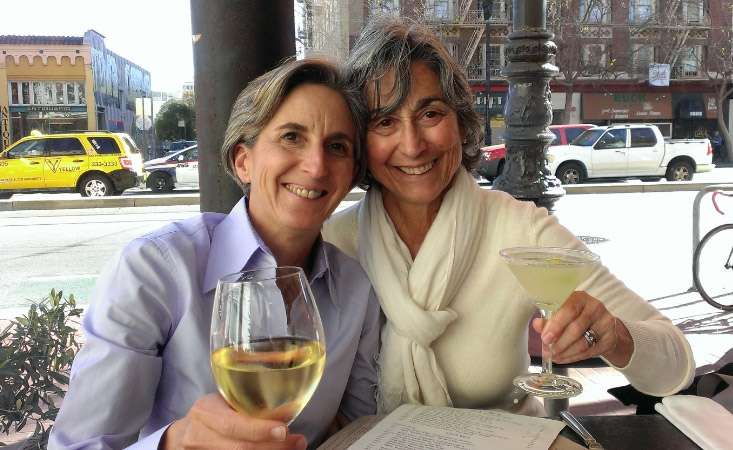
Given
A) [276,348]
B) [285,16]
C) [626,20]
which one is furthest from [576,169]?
[276,348]

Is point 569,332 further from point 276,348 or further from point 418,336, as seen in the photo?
point 276,348

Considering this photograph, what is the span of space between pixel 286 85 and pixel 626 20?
29479 mm

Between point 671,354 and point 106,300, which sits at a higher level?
point 106,300

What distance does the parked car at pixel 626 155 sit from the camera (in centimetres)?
1725

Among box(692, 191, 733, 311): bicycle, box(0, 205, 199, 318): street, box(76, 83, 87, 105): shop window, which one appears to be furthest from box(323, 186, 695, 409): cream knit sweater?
box(76, 83, 87, 105): shop window

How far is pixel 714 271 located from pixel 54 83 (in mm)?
23976

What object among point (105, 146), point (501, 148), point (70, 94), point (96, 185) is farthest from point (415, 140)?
point (70, 94)

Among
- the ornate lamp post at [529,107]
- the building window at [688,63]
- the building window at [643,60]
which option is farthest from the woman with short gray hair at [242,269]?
the building window at [688,63]

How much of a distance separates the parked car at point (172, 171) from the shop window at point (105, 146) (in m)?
1.57

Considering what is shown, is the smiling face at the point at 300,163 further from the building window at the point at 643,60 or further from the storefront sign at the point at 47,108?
the building window at the point at 643,60

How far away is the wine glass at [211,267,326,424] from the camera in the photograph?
0.91 metres

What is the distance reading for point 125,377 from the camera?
51.1 inches

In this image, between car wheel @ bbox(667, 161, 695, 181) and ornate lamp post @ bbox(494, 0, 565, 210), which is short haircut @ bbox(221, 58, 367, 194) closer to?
→ ornate lamp post @ bbox(494, 0, 565, 210)

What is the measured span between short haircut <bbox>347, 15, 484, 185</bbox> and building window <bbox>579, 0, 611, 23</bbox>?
26167 mm
